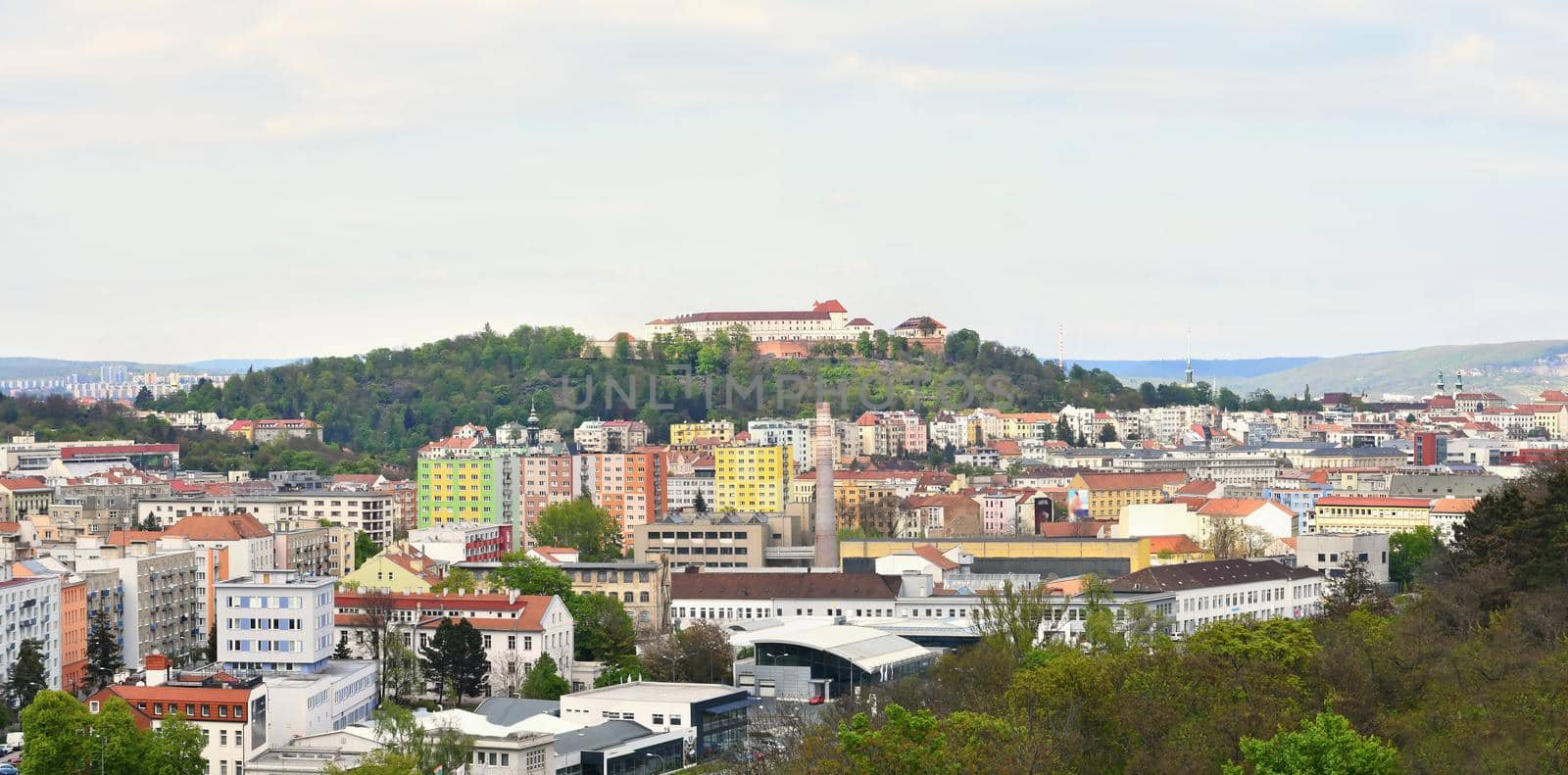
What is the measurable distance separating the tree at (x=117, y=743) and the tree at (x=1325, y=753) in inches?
592

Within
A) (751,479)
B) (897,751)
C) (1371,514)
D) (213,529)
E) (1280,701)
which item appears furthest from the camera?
(751,479)

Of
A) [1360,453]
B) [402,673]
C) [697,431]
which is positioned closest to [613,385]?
[697,431]

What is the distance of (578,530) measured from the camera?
6706cm

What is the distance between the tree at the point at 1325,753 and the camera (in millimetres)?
22969

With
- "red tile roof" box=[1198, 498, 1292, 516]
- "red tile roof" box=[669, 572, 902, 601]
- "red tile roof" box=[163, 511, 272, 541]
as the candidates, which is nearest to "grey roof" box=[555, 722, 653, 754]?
"red tile roof" box=[669, 572, 902, 601]

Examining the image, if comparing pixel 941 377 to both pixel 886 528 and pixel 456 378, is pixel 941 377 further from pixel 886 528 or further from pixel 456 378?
pixel 886 528

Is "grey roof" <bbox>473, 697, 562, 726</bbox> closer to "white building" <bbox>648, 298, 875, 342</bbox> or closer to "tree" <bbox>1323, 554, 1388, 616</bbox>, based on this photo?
"tree" <bbox>1323, 554, 1388, 616</bbox>

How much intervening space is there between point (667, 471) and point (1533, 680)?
211 ft

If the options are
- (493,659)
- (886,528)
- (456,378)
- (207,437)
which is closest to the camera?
(493,659)

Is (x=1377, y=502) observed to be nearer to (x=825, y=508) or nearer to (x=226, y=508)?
(x=825, y=508)

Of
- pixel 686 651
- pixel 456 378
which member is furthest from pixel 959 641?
pixel 456 378

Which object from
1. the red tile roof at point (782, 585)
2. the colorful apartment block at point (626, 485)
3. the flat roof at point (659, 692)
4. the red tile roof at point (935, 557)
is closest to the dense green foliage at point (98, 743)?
the flat roof at point (659, 692)

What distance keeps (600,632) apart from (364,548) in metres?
19.6

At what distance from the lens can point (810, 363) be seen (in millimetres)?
123500
